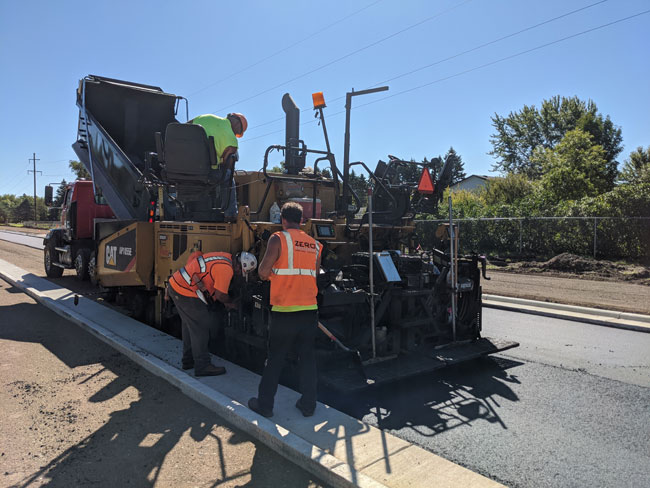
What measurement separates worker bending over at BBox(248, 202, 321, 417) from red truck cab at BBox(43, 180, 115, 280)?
9.13 m

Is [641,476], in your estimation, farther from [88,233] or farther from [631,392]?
[88,233]

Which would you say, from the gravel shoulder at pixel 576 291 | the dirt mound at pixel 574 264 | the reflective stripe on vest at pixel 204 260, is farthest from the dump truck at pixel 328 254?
the dirt mound at pixel 574 264

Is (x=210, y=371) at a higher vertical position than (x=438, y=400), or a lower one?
higher

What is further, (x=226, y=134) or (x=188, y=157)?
(x=226, y=134)

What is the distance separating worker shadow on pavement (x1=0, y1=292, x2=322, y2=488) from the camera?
132 inches

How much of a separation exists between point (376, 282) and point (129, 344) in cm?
320

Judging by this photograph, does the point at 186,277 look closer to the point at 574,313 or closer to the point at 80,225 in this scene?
the point at 574,313

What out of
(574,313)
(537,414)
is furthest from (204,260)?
(574,313)

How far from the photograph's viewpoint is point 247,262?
16.7 ft

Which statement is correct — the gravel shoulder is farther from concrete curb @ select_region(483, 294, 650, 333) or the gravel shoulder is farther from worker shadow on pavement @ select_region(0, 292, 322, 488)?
worker shadow on pavement @ select_region(0, 292, 322, 488)

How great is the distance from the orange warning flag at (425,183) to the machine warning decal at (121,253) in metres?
3.85

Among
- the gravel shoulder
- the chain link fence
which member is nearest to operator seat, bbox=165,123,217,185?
the gravel shoulder

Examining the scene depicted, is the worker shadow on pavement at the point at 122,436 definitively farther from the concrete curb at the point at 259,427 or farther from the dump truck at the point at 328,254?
the dump truck at the point at 328,254

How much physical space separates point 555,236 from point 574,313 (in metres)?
10.3
